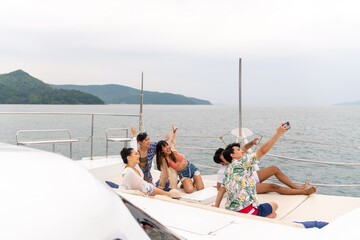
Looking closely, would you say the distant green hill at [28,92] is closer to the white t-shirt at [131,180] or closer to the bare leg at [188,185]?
the bare leg at [188,185]

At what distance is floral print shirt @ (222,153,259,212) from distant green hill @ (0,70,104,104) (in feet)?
201

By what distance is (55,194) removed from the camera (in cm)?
58

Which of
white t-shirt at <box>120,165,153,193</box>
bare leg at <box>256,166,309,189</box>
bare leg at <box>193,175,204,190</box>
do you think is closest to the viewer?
white t-shirt at <box>120,165,153,193</box>

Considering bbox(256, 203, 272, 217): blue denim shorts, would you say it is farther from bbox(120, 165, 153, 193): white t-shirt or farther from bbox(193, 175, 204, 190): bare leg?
bbox(193, 175, 204, 190): bare leg

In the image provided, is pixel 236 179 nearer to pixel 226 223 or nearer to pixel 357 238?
pixel 226 223

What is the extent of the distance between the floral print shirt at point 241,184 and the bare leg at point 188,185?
1.56 metres

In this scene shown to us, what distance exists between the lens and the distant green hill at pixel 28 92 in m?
58.4

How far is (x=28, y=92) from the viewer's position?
202ft

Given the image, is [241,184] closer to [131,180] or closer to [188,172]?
[131,180]

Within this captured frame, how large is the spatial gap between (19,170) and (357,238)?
1004mm

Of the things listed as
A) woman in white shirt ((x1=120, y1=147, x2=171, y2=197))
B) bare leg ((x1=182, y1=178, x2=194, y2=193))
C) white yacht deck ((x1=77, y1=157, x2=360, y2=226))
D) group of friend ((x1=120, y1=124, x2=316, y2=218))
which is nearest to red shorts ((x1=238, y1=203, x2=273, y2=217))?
group of friend ((x1=120, y1=124, x2=316, y2=218))

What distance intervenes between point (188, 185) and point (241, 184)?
1.71 m

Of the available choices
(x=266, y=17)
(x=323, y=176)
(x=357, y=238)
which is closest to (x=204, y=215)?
(x=357, y=238)

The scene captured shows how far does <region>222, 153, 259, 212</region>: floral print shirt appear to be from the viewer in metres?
2.97
